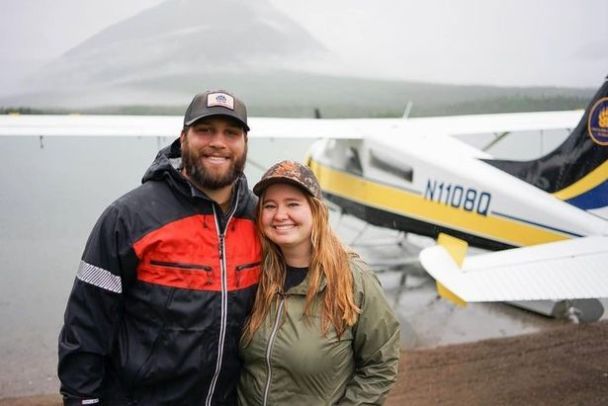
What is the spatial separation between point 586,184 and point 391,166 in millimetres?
2346

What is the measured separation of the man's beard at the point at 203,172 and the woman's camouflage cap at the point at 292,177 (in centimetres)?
10

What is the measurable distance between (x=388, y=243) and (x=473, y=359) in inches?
148

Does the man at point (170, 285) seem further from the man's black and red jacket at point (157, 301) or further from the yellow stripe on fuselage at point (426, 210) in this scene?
the yellow stripe on fuselage at point (426, 210)

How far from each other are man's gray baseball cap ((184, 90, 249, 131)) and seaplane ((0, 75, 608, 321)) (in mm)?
1698

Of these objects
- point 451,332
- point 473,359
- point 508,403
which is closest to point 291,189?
point 508,403

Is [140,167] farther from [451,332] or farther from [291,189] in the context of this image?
[291,189]

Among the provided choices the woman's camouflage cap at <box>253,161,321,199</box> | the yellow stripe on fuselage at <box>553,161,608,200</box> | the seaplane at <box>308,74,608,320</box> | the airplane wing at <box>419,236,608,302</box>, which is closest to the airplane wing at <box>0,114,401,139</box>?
the seaplane at <box>308,74,608,320</box>

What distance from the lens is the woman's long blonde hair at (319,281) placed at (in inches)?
63.8

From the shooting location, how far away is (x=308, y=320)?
5.39 feet

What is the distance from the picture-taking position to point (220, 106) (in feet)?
5.32

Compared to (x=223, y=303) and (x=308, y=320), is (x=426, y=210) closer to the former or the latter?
(x=308, y=320)

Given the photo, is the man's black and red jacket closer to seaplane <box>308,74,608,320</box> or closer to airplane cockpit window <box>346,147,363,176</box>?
seaplane <box>308,74,608,320</box>

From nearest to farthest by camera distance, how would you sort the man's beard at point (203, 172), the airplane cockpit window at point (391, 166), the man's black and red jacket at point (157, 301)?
the man's black and red jacket at point (157, 301) < the man's beard at point (203, 172) < the airplane cockpit window at point (391, 166)

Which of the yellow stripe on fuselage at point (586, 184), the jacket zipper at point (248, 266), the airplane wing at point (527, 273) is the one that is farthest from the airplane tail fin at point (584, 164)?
the jacket zipper at point (248, 266)
